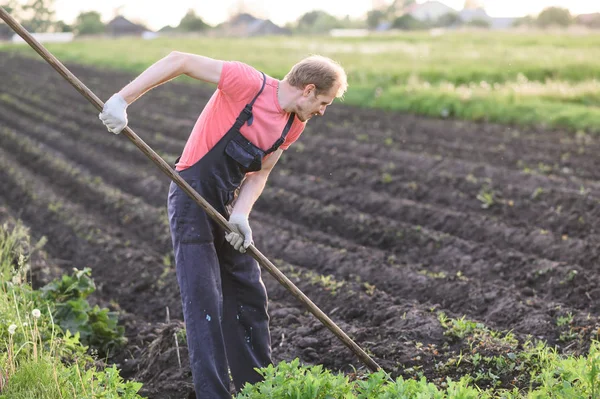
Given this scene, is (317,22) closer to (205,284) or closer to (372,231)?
(372,231)

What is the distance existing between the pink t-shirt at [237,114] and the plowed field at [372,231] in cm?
151

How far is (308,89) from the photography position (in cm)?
392

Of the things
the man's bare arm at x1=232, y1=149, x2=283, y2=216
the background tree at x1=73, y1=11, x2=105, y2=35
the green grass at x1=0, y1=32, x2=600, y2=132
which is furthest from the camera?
the background tree at x1=73, y1=11, x2=105, y2=35

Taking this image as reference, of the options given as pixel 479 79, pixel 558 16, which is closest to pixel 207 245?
pixel 479 79

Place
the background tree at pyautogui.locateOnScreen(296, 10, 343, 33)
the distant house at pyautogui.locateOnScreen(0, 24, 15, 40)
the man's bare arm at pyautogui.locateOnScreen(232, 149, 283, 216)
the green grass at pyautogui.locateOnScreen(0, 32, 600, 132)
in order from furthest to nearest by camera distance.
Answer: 1. the background tree at pyautogui.locateOnScreen(296, 10, 343, 33)
2. the distant house at pyautogui.locateOnScreen(0, 24, 15, 40)
3. the green grass at pyautogui.locateOnScreen(0, 32, 600, 132)
4. the man's bare arm at pyautogui.locateOnScreen(232, 149, 283, 216)

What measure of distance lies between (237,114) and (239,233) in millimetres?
629

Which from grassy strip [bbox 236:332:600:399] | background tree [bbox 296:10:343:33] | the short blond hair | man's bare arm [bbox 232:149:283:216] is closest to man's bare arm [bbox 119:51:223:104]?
the short blond hair

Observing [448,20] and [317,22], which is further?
[317,22]

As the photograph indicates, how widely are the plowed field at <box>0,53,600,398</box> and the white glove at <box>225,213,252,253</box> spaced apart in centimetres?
108

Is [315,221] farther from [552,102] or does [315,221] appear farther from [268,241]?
[552,102]

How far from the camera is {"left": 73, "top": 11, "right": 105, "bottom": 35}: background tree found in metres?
61.6

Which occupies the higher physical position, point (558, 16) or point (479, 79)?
point (558, 16)

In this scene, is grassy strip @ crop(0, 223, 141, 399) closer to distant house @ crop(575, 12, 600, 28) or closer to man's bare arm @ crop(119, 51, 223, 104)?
man's bare arm @ crop(119, 51, 223, 104)

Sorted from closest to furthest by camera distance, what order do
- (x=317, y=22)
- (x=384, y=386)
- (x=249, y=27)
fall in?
(x=384, y=386)
(x=317, y=22)
(x=249, y=27)
